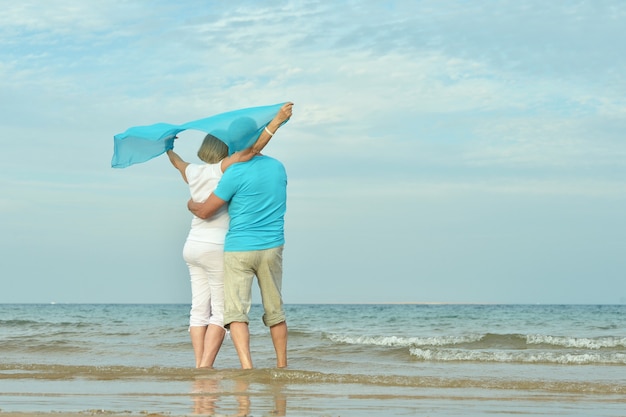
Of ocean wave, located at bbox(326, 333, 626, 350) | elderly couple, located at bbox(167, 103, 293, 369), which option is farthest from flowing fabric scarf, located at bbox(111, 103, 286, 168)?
ocean wave, located at bbox(326, 333, 626, 350)

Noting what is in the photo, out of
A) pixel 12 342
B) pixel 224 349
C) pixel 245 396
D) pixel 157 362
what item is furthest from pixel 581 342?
pixel 245 396

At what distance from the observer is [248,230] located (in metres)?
5.55

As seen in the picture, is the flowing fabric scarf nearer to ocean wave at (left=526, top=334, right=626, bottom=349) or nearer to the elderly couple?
the elderly couple

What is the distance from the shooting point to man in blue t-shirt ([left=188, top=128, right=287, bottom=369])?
18.1 ft

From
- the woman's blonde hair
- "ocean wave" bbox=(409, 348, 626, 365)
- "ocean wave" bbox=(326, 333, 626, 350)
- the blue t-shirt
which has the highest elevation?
the woman's blonde hair

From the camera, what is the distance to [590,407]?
4504 mm

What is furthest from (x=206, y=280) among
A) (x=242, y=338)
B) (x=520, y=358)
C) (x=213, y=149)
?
(x=520, y=358)

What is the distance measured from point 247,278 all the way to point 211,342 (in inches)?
24.4

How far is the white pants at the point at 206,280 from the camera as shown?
5.63 meters

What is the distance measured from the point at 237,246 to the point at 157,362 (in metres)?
4.35

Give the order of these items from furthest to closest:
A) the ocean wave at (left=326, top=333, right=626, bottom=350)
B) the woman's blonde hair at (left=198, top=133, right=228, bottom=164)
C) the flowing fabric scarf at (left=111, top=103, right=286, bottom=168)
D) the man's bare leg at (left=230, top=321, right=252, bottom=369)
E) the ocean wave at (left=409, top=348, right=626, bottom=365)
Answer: the ocean wave at (left=326, top=333, right=626, bottom=350) → the ocean wave at (left=409, top=348, right=626, bottom=365) → the woman's blonde hair at (left=198, top=133, right=228, bottom=164) → the man's bare leg at (left=230, top=321, right=252, bottom=369) → the flowing fabric scarf at (left=111, top=103, right=286, bottom=168)

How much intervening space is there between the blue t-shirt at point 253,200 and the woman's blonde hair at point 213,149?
0.87 feet

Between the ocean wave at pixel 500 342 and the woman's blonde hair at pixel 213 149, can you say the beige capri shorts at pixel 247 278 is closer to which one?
the woman's blonde hair at pixel 213 149

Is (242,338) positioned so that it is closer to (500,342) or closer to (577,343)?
(500,342)
